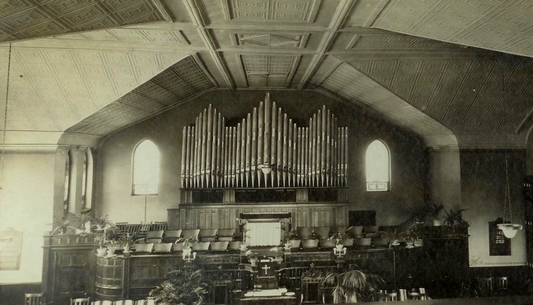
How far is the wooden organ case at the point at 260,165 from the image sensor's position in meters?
14.1

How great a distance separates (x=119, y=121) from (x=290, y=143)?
223 inches

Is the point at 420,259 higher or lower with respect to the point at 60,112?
lower

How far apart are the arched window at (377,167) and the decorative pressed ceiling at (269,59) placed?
1.68 metres

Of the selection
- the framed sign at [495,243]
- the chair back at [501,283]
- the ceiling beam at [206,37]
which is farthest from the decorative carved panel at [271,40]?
the framed sign at [495,243]

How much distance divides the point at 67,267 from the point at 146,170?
4826 millimetres

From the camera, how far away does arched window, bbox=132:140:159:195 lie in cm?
1525

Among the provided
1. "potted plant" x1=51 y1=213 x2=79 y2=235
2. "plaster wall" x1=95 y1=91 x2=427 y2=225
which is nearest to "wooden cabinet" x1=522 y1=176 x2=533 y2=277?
"plaster wall" x1=95 y1=91 x2=427 y2=225

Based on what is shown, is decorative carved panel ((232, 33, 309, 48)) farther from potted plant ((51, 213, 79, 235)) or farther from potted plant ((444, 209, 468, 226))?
potted plant ((444, 209, 468, 226))

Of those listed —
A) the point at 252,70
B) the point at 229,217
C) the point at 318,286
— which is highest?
the point at 252,70

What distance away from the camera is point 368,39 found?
29.9 ft

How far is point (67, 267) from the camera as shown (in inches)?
440

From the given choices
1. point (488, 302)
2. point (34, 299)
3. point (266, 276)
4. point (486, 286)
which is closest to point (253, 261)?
point (266, 276)

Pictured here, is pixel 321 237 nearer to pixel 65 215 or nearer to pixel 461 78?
pixel 461 78

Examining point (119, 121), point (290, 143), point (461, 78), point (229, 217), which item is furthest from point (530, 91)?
point (119, 121)
